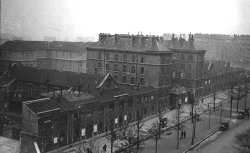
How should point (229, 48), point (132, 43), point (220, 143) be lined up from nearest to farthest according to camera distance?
point (220, 143) < point (132, 43) < point (229, 48)

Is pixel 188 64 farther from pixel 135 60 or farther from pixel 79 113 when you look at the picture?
pixel 79 113

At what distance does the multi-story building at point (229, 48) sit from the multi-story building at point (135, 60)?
10445 centimetres

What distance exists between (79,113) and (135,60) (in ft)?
107

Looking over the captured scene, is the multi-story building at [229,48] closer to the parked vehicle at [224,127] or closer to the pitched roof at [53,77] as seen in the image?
the parked vehicle at [224,127]

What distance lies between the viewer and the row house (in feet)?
144

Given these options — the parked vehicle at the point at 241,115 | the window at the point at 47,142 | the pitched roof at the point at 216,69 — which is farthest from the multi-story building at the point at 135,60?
the window at the point at 47,142

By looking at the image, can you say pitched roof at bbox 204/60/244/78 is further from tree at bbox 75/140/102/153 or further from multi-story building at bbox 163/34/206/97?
tree at bbox 75/140/102/153

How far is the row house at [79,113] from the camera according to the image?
44000mm

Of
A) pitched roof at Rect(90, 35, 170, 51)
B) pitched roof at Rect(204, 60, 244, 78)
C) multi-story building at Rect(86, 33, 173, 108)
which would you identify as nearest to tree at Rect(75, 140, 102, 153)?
multi-story building at Rect(86, 33, 173, 108)

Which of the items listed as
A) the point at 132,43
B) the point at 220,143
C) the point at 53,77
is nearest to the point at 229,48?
the point at 132,43

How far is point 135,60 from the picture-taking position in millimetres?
78750

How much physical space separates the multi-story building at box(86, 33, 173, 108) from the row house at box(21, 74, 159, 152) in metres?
7.71

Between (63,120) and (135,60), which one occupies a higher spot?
(135,60)

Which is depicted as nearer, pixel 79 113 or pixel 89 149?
pixel 89 149
